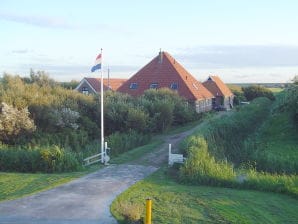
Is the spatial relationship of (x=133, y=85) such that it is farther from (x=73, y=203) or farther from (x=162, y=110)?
(x=73, y=203)

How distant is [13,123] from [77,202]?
11409mm

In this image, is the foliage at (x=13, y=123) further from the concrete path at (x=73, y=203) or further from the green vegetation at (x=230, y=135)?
the green vegetation at (x=230, y=135)

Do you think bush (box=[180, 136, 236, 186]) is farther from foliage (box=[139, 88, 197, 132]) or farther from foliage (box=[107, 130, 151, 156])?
foliage (box=[139, 88, 197, 132])

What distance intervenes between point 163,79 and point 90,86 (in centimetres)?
1105

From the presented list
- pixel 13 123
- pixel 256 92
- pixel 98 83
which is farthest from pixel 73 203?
pixel 256 92

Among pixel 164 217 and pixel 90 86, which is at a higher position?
pixel 90 86

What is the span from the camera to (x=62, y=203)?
12078mm

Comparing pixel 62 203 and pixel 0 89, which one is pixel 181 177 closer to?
pixel 62 203

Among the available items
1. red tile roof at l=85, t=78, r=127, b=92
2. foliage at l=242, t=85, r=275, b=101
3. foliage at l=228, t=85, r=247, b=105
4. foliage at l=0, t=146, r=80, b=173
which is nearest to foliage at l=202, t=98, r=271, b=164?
foliage at l=0, t=146, r=80, b=173

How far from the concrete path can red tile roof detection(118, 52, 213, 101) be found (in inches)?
1161

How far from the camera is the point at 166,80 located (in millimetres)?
46000

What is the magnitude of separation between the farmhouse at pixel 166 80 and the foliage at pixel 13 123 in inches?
897

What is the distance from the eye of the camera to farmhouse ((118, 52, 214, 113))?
44.8 metres

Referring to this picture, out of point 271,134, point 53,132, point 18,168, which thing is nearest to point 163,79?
point 271,134
